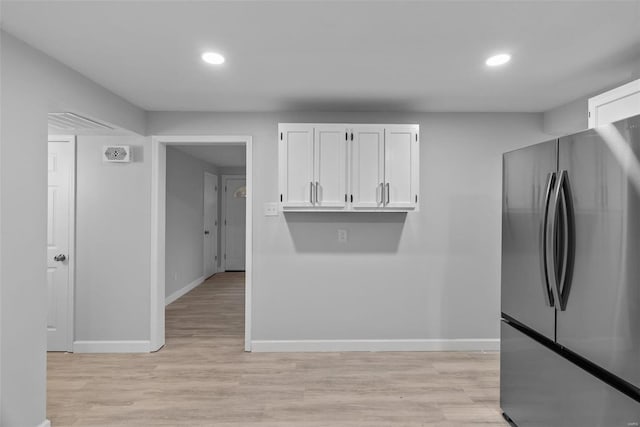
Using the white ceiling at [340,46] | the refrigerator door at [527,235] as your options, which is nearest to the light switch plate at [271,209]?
the white ceiling at [340,46]

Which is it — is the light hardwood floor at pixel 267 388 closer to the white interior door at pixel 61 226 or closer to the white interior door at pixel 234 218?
the white interior door at pixel 61 226

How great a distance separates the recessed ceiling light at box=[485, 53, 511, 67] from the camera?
90.8 inches

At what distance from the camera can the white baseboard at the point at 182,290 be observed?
546 cm

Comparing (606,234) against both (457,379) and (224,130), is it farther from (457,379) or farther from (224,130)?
(224,130)

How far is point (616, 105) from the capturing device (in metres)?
2.16

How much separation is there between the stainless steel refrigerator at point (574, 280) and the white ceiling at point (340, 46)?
0.65m

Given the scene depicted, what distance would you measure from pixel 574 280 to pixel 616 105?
3.67ft

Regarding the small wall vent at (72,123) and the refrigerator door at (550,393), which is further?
the small wall vent at (72,123)

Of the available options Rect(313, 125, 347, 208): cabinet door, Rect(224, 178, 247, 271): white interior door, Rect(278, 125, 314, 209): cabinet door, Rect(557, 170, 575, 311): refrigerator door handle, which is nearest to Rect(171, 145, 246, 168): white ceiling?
Rect(224, 178, 247, 271): white interior door

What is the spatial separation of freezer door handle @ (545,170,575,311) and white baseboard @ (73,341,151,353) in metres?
3.47

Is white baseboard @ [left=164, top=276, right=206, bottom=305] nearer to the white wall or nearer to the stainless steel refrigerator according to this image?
the white wall

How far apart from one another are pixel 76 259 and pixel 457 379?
3638 mm

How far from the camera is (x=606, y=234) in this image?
5.43ft

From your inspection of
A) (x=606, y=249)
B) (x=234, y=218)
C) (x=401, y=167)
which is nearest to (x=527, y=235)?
(x=606, y=249)
